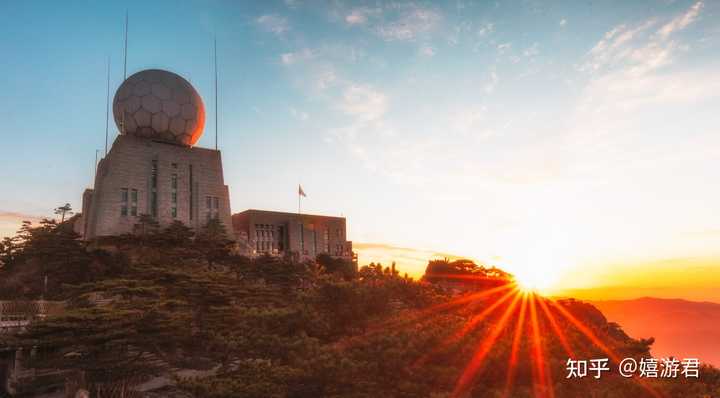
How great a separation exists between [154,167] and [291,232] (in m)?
20.3

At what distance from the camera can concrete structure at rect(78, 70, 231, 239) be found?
133ft

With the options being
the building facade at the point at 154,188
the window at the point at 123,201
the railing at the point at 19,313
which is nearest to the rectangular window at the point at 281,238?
the building facade at the point at 154,188

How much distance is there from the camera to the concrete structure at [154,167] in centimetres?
4066

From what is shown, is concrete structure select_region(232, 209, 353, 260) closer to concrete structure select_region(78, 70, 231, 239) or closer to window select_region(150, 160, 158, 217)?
concrete structure select_region(78, 70, 231, 239)

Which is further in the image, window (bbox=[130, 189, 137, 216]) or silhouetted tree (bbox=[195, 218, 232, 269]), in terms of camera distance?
window (bbox=[130, 189, 137, 216])

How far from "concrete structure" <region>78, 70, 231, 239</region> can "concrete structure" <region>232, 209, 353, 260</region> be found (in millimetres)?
11593

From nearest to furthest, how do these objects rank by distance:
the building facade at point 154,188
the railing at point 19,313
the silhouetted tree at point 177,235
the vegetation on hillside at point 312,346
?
the vegetation on hillside at point 312,346 → the railing at point 19,313 → the silhouetted tree at point 177,235 → the building facade at point 154,188

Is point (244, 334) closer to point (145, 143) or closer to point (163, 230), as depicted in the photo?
point (163, 230)

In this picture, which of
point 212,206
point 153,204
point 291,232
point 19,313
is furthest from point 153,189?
point 19,313

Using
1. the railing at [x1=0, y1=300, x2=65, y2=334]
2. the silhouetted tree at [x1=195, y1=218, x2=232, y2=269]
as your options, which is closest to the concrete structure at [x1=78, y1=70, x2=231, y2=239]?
the silhouetted tree at [x1=195, y1=218, x2=232, y2=269]

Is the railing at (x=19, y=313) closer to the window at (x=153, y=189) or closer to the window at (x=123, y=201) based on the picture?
the window at (x=123, y=201)

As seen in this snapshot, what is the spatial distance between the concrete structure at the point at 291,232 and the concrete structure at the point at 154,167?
38.0 ft

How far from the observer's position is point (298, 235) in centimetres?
5997

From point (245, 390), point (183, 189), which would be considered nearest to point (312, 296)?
point (245, 390)
